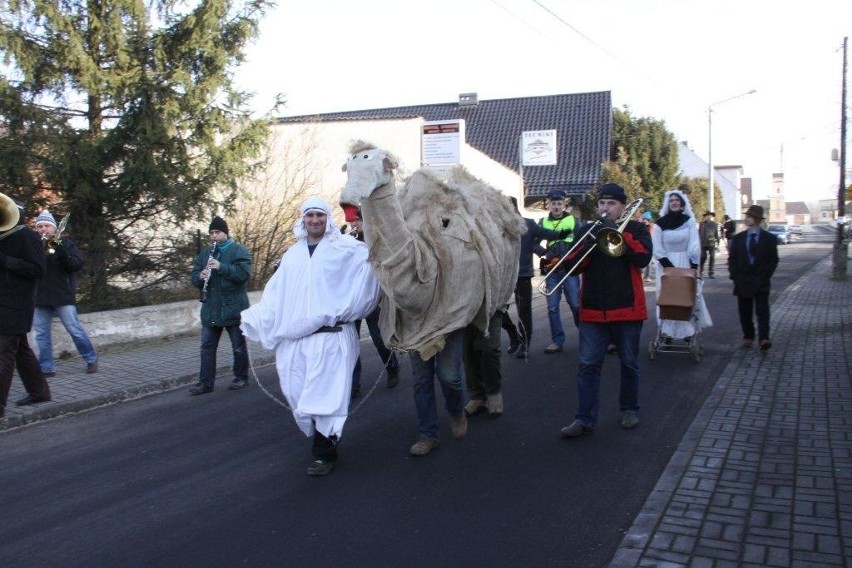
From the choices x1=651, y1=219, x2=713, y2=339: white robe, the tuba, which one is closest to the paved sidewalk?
x1=651, y1=219, x2=713, y2=339: white robe

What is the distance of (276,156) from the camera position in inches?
670

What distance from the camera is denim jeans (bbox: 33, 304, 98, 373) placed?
8922 mm

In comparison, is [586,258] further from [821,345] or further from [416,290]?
[821,345]

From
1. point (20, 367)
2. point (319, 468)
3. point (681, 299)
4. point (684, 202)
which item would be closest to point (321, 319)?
point (319, 468)

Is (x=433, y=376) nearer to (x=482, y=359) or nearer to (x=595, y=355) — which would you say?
(x=482, y=359)

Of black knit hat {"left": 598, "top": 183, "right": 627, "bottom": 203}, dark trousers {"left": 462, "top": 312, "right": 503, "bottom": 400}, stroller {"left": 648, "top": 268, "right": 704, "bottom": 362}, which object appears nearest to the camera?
black knit hat {"left": 598, "top": 183, "right": 627, "bottom": 203}

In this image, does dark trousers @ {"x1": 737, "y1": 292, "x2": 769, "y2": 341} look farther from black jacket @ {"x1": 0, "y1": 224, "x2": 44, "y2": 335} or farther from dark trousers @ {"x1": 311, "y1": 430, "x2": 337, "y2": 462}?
black jacket @ {"x1": 0, "y1": 224, "x2": 44, "y2": 335}

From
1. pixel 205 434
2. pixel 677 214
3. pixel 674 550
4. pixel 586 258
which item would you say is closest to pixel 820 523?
pixel 674 550

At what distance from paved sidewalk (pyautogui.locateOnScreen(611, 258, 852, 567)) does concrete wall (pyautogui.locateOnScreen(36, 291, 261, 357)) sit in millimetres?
8425

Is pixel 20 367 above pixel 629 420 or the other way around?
above

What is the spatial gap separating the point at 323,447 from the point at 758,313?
21.2ft

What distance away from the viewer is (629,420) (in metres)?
6.24

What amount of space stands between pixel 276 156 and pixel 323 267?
12426mm

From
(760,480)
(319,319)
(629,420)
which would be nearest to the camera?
(760,480)
